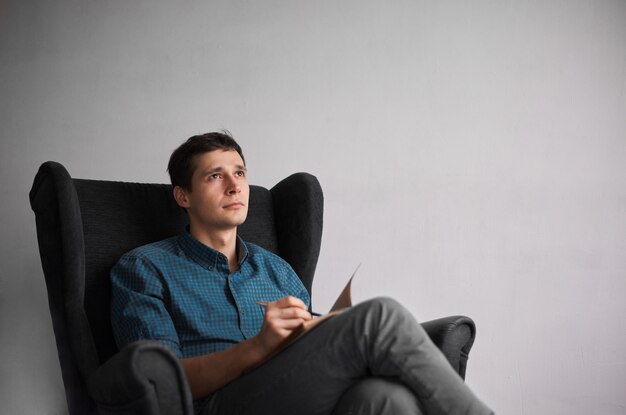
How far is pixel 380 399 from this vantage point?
1329 millimetres

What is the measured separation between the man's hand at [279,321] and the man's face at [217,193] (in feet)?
1.62

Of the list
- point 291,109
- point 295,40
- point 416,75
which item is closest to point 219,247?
point 291,109

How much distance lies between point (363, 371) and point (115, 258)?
848mm

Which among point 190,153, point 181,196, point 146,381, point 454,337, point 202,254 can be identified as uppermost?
point 190,153

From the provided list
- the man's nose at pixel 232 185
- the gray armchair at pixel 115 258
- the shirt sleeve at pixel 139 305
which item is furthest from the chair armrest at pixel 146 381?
the man's nose at pixel 232 185

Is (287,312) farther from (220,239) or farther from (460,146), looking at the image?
(460,146)

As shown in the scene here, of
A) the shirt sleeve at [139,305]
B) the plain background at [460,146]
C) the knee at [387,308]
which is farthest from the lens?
the plain background at [460,146]

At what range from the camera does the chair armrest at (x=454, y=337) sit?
1677 mm

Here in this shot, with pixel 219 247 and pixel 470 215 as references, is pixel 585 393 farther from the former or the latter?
pixel 219 247

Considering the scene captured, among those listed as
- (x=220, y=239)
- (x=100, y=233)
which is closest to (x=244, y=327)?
(x=220, y=239)

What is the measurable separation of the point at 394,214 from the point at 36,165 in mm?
1348

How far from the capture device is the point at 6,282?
87.0 inches

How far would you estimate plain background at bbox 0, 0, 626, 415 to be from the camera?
248 cm

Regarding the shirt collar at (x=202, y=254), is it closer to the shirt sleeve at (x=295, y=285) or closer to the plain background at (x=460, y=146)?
the shirt sleeve at (x=295, y=285)
